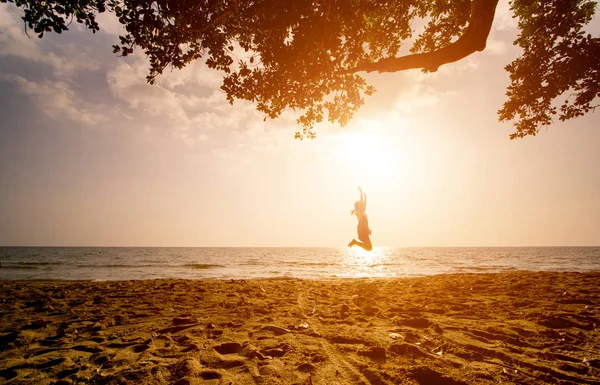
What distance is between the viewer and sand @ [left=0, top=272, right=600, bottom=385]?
299 cm

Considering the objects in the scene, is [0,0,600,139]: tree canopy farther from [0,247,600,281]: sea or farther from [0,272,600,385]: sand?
[0,247,600,281]: sea

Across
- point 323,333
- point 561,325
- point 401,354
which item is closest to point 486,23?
point 561,325

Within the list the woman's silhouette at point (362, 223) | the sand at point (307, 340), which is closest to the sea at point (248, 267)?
the woman's silhouette at point (362, 223)

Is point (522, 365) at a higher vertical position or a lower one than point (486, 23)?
lower

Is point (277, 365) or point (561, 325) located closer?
point (277, 365)

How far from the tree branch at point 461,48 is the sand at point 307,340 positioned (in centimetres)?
511

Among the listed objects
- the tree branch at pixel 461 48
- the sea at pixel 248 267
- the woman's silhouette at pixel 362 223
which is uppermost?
the tree branch at pixel 461 48

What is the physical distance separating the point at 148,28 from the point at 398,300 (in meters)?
9.32

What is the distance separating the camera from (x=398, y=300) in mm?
7090

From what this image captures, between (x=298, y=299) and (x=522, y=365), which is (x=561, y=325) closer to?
(x=522, y=365)

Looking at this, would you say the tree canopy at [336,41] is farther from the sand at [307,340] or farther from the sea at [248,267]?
the sea at [248,267]

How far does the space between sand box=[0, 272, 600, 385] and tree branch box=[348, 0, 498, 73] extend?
5.11 metres

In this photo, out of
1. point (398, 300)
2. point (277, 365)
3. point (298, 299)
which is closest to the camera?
point (277, 365)

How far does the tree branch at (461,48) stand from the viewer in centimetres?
499
